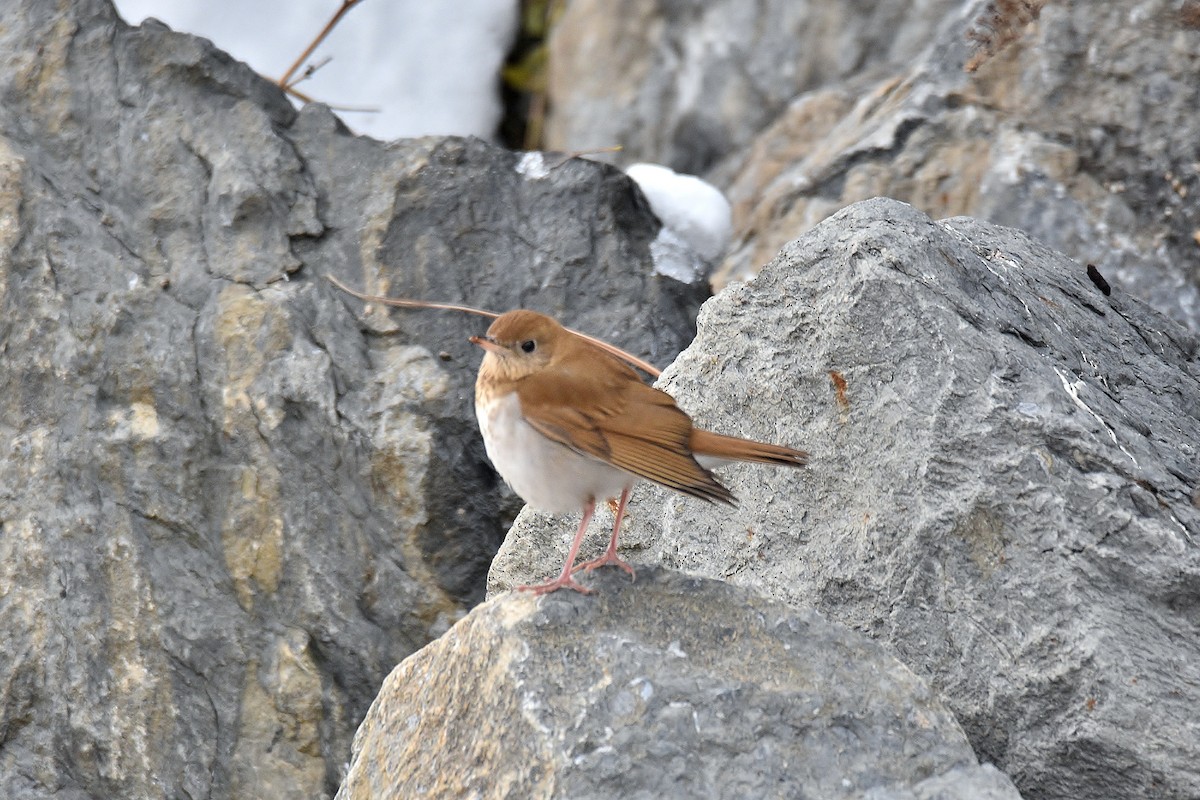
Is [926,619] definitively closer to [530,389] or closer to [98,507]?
[530,389]

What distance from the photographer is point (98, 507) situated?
14.8 ft

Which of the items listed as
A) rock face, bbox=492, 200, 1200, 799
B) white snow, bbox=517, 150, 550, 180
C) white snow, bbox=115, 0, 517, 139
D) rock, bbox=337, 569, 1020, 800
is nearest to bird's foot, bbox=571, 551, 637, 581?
rock, bbox=337, 569, 1020, 800

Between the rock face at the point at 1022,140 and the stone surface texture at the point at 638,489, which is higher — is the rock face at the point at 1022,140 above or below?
above

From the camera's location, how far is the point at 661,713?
283 centimetres

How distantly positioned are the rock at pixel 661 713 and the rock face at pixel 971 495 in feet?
1.60

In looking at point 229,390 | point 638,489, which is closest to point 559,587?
point 638,489

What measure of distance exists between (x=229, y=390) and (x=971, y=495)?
104 inches

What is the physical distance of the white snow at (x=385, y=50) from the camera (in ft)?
27.9

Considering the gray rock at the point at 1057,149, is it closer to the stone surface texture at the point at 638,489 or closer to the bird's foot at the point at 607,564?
the stone surface texture at the point at 638,489

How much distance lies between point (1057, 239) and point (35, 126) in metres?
4.44

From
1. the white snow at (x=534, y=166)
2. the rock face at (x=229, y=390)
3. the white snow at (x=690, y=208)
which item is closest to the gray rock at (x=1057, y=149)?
the white snow at (x=690, y=208)

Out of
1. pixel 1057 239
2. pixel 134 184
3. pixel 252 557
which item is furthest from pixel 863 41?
pixel 252 557

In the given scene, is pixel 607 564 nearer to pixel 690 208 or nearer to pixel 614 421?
pixel 614 421

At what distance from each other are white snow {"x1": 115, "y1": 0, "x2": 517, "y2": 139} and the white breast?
5.24 m
